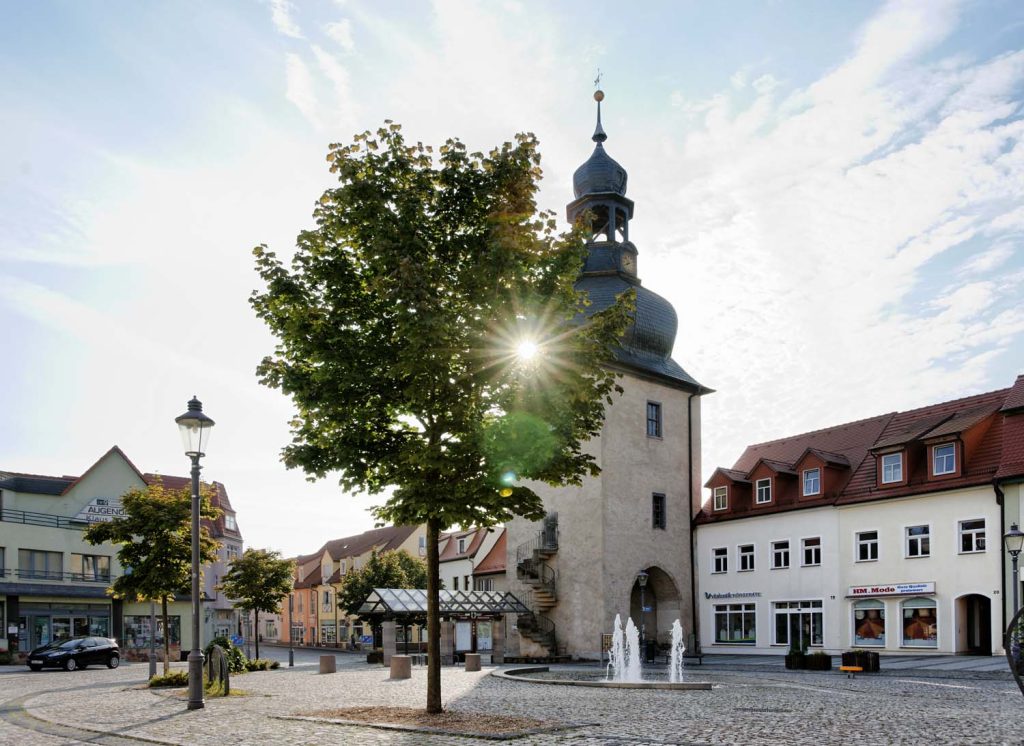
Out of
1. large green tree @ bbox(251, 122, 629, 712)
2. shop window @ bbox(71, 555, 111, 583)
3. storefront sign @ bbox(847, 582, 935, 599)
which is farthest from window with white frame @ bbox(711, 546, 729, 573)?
shop window @ bbox(71, 555, 111, 583)

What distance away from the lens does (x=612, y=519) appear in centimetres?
4150

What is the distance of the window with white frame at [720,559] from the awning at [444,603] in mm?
9004

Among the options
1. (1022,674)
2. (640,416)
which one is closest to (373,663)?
(640,416)

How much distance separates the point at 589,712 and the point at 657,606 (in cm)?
3013

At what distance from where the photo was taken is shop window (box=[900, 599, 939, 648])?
114ft

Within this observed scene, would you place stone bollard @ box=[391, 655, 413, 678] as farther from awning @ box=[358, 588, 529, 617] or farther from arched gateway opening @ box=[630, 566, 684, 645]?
arched gateway opening @ box=[630, 566, 684, 645]

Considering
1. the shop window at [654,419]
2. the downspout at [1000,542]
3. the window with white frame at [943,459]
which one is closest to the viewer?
the downspout at [1000,542]

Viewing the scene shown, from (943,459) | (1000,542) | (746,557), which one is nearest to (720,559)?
(746,557)

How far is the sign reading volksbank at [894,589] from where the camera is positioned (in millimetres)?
34938

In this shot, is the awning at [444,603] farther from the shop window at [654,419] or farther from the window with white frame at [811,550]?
the window with white frame at [811,550]

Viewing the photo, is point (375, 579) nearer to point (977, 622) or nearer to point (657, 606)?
point (657, 606)

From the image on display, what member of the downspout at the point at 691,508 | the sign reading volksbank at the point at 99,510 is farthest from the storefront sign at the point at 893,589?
the sign reading volksbank at the point at 99,510

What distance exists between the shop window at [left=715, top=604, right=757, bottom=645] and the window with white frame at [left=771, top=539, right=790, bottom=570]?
7.41 ft

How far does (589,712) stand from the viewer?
52.1 ft
